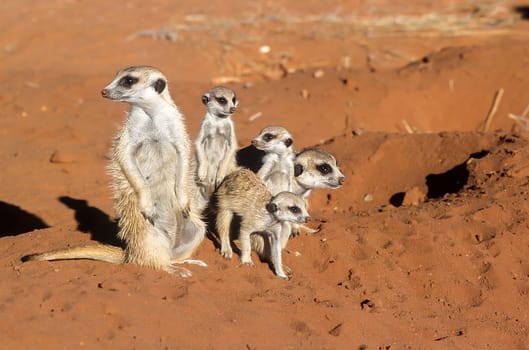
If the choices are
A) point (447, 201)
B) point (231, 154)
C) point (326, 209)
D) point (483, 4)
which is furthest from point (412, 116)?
point (483, 4)

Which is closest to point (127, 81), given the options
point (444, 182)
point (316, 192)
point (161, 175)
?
point (161, 175)

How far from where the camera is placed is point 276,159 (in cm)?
556

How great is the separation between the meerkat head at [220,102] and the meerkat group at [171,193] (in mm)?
353

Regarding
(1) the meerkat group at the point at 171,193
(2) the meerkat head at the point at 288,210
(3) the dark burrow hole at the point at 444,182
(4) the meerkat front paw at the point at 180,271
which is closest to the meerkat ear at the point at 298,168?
(1) the meerkat group at the point at 171,193

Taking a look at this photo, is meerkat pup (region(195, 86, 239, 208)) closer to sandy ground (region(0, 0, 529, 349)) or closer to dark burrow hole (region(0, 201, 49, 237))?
sandy ground (region(0, 0, 529, 349))

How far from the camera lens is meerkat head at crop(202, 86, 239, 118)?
18.7 ft

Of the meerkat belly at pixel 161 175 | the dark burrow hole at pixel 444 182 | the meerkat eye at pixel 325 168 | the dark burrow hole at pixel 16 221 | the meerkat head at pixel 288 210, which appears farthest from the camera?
the dark burrow hole at pixel 444 182

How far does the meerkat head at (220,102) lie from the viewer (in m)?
5.70

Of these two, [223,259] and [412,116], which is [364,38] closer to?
[412,116]

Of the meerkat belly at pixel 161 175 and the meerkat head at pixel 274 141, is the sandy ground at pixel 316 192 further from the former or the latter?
the meerkat head at pixel 274 141

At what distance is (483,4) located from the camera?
1263cm

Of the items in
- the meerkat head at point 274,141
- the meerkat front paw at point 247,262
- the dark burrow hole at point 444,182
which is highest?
the meerkat head at point 274,141

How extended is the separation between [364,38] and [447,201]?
566 centimetres

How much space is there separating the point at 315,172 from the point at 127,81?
152 cm
